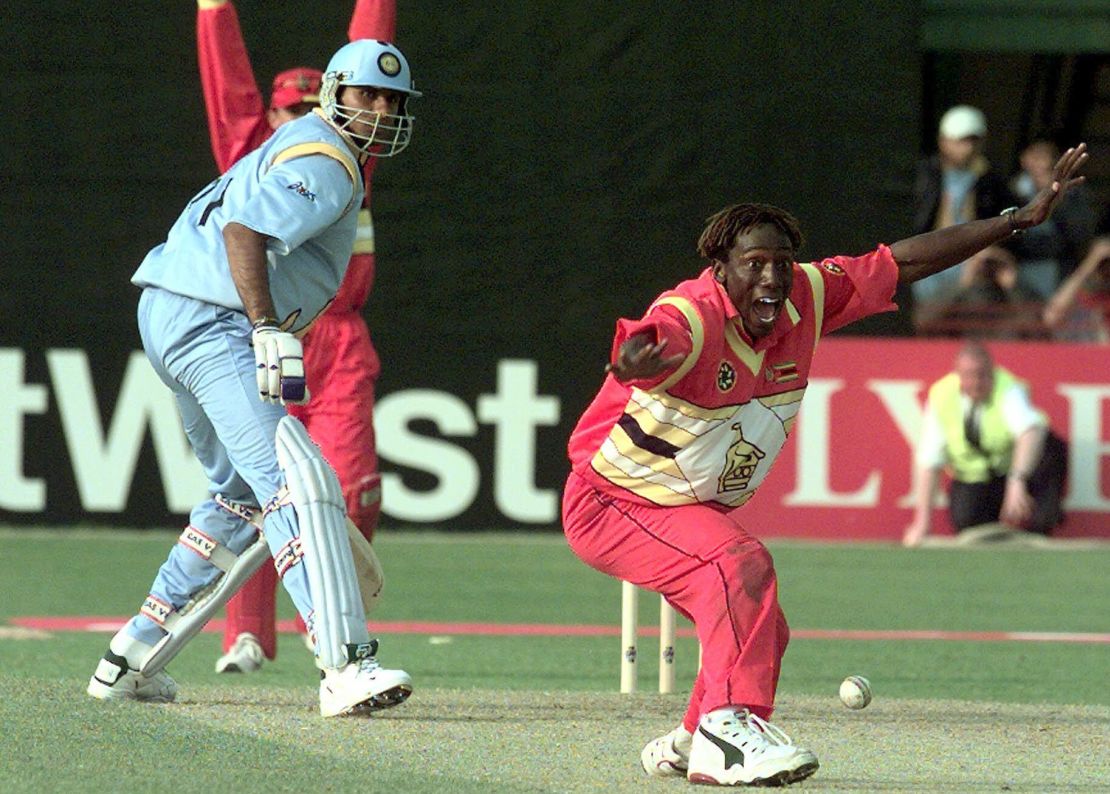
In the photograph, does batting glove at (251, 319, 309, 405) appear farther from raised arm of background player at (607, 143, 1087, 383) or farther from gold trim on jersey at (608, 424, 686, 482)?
raised arm of background player at (607, 143, 1087, 383)

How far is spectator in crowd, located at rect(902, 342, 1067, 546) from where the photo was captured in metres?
12.7

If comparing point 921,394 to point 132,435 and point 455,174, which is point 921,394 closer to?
point 455,174

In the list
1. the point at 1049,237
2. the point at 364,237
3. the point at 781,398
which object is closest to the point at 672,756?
the point at 781,398

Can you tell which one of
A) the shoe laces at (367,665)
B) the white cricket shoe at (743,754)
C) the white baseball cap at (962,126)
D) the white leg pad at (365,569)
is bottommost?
the white cricket shoe at (743,754)

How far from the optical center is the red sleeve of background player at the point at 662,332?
5.09 metres

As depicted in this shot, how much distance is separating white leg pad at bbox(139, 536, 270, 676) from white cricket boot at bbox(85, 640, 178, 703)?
0.05 m

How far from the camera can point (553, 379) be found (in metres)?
12.8

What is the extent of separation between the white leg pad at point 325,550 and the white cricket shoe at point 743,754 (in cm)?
99

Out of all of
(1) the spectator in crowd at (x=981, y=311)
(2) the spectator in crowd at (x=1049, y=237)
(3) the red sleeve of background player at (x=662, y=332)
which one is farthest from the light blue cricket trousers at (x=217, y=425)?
(2) the spectator in crowd at (x=1049, y=237)

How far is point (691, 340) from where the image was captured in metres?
5.23

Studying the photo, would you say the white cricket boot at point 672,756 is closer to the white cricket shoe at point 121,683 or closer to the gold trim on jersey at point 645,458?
the gold trim on jersey at point 645,458

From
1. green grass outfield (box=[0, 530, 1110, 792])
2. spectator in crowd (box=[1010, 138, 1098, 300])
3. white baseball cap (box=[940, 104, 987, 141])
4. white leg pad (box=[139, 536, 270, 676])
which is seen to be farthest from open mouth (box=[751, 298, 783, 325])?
spectator in crowd (box=[1010, 138, 1098, 300])

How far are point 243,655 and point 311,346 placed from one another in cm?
122

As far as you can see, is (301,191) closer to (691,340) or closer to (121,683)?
(691,340)
